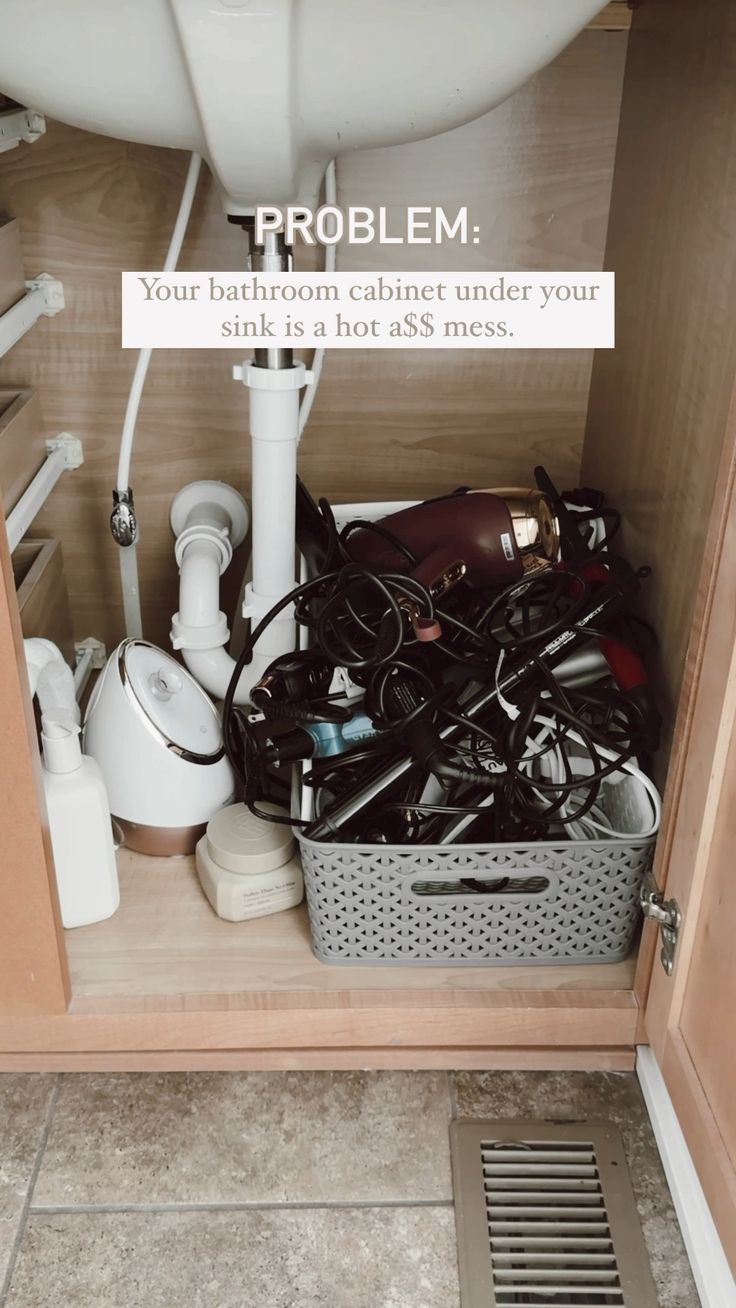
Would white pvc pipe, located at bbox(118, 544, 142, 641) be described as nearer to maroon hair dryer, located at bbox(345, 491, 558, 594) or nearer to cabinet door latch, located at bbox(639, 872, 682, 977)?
maroon hair dryer, located at bbox(345, 491, 558, 594)

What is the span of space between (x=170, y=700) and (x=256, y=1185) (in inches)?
17.2

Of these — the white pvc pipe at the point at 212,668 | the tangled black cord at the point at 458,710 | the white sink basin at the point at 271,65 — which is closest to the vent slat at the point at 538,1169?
Result: the tangled black cord at the point at 458,710

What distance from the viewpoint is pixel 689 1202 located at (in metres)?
0.77

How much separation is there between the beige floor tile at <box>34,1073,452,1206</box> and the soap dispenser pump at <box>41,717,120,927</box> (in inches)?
5.8

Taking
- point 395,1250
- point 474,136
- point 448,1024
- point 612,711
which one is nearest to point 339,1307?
point 395,1250

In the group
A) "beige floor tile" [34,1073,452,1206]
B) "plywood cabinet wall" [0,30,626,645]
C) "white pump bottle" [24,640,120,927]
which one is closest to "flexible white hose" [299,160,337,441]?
"plywood cabinet wall" [0,30,626,645]

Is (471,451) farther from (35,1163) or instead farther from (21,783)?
(35,1163)

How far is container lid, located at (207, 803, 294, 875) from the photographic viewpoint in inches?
37.1

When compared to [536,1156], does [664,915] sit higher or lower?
higher

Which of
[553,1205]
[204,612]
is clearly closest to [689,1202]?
[553,1205]

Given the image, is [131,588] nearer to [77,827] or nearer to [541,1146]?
[77,827]

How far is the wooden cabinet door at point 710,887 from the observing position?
2.23 feet

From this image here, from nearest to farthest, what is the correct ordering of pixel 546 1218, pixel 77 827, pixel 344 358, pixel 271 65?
1. pixel 271 65
2. pixel 546 1218
3. pixel 77 827
4. pixel 344 358

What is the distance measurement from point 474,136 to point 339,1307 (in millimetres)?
1071
